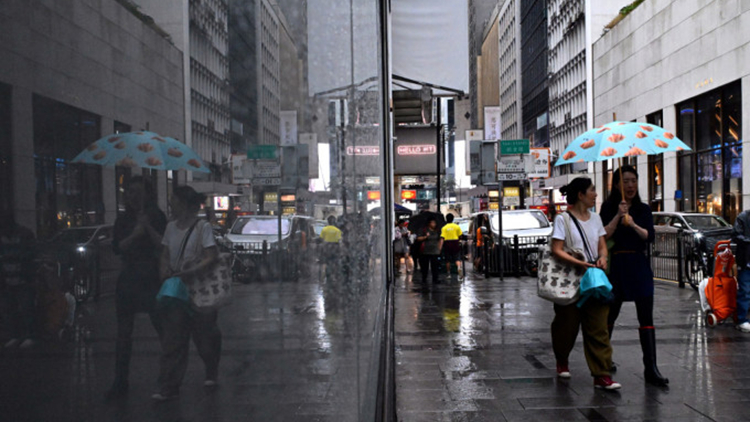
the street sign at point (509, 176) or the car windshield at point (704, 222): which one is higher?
the street sign at point (509, 176)

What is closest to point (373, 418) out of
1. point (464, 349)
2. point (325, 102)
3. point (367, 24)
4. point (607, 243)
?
point (325, 102)

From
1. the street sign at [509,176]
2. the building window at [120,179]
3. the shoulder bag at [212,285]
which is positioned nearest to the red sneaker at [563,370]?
the shoulder bag at [212,285]

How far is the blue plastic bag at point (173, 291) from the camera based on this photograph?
61 centimetres

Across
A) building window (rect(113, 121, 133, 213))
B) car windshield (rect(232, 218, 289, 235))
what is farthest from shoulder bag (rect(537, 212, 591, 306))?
building window (rect(113, 121, 133, 213))

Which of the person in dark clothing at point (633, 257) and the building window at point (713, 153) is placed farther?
the building window at point (713, 153)

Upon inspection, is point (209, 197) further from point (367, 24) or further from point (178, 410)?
point (367, 24)

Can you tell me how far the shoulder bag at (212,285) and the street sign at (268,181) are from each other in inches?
7.3

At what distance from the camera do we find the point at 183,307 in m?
0.66

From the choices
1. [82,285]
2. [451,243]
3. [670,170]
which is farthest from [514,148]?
[670,170]

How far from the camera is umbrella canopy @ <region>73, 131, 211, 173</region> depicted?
541 mm

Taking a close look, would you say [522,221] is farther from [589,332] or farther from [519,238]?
[589,332]

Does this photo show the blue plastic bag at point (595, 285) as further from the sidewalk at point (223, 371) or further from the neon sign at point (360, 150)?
the sidewalk at point (223, 371)

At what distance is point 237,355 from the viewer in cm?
83

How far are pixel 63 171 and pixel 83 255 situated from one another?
57 millimetres
